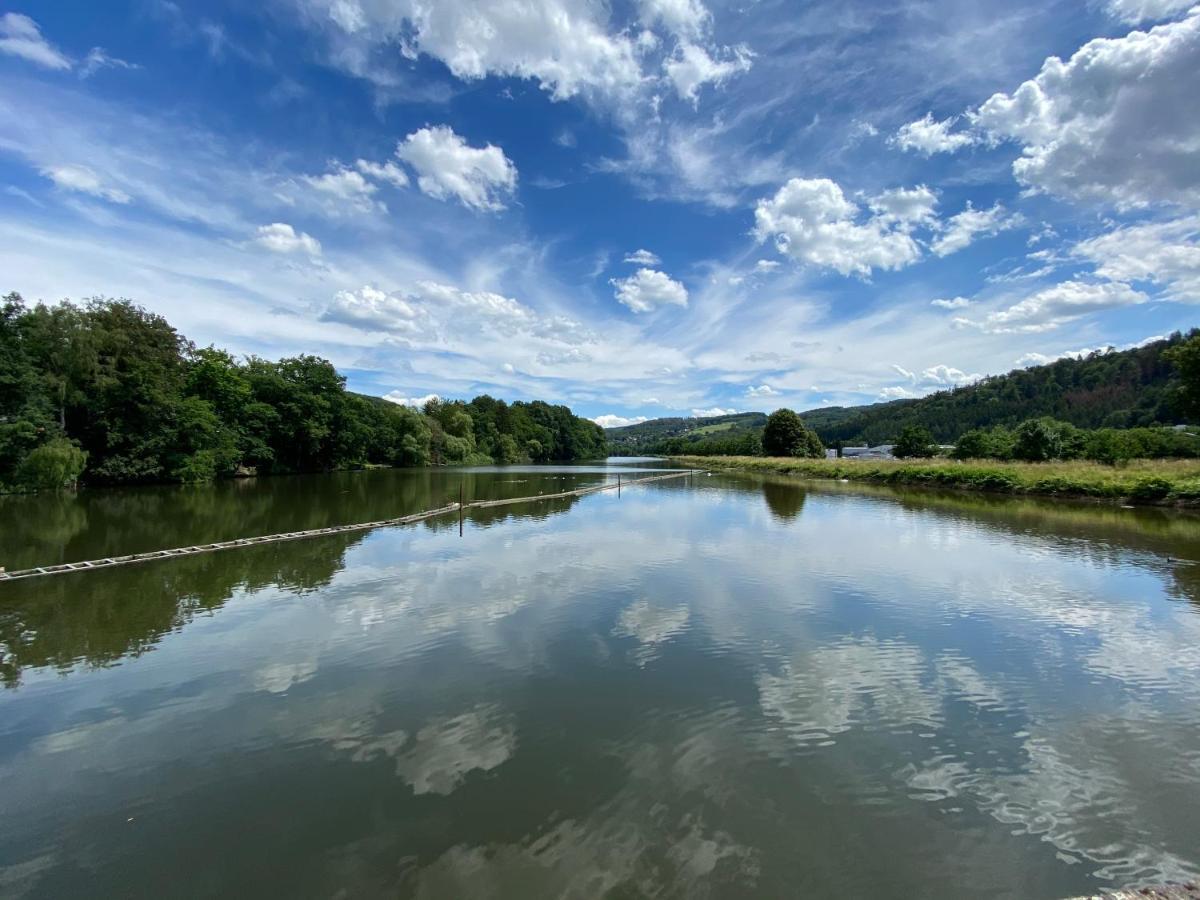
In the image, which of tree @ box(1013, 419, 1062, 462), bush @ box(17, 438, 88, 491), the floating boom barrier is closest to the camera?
the floating boom barrier

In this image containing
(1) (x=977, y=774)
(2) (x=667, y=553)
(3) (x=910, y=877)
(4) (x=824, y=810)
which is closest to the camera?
(3) (x=910, y=877)

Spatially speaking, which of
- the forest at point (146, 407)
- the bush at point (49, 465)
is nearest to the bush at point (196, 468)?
the forest at point (146, 407)

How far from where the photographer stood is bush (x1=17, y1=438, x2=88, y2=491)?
32.1 metres

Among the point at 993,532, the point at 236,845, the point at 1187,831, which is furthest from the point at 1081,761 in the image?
the point at 993,532

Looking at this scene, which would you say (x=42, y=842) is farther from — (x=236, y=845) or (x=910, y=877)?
(x=910, y=877)

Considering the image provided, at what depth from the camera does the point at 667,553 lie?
16156 mm

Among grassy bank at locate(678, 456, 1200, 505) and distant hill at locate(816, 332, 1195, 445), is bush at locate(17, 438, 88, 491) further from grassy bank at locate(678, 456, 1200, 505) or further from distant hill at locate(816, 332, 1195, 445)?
distant hill at locate(816, 332, 1195, 445)

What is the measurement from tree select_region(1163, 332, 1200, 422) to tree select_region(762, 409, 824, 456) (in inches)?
1773

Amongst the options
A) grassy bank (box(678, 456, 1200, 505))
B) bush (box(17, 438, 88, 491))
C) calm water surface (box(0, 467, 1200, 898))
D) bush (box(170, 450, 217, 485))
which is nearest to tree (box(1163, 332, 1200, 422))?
grassy bank (box(678, 456, 1200, 505))

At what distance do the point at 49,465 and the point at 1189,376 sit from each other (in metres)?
63.8

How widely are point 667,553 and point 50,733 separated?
42.1 feet

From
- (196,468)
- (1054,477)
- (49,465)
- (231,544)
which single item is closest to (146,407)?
(196,468)

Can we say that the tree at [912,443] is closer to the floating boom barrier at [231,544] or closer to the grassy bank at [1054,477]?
the grassy bank at [1054,477]

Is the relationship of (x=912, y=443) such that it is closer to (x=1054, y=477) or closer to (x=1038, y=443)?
(x=1038, y=443)
